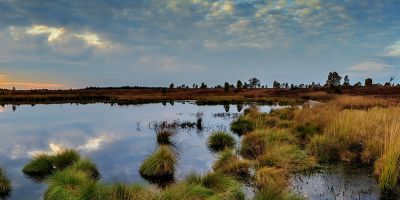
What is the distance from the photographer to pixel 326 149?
57.9 feet

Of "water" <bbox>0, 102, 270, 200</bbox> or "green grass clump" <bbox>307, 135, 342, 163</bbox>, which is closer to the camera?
"water" <bbox>0, 102, 270, 200</bbox>

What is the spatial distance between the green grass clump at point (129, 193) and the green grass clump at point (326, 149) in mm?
9294

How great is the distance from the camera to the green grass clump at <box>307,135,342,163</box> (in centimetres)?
1727

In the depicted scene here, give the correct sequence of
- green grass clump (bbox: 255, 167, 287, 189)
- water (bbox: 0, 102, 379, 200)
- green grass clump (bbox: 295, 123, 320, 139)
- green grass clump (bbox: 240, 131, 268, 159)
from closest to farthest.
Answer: green grass clump (bbox: 255, 167, 287, 189)
water (bbox: 0, 102, 379, 200)
green grass clump (bbox: 240, 131, 268, 159)
green grass clump (bbox: 295, 123, 320, 139)

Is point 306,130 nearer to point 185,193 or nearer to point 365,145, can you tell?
point 365,145

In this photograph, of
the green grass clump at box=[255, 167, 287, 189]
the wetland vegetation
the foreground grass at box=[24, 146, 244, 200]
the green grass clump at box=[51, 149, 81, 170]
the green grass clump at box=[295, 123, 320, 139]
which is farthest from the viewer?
the green grass clump at box=[295, 123, 320, 139]

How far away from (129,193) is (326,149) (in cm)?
1067

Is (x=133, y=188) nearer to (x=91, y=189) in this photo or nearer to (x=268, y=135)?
(x=91, y=189)

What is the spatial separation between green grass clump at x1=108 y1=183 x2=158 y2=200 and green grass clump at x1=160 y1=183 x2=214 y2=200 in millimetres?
337

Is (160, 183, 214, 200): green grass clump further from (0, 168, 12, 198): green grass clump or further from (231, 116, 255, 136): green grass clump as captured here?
(231, 116, 255, 136): green grass clump

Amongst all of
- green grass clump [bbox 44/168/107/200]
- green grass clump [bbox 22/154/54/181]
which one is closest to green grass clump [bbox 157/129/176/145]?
green grass clump [bbox 22/154/54/181]

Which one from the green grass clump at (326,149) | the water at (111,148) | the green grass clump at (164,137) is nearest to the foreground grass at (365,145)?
the green grass clump at (326,149)

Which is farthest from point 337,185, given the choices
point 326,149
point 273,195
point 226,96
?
point 226,96

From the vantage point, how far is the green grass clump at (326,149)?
17266mm
